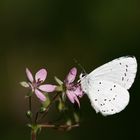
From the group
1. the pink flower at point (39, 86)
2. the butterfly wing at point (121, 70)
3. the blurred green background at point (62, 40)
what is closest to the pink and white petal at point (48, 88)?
the pink flower at point (39, 86)

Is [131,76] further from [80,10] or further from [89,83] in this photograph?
[80,10]

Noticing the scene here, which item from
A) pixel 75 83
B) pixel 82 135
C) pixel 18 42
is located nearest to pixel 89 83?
pixel 75 83

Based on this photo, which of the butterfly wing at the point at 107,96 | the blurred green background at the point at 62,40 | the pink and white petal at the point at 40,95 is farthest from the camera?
the blurred green background at the point at 62,40

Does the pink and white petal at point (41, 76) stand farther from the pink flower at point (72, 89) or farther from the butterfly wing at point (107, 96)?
the butterfly wing at point (107, 96)

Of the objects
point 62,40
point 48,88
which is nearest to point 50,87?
point 48,88

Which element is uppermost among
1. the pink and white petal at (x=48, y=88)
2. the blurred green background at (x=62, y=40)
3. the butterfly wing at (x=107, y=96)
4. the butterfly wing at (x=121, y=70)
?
the blurred green background at (x=62, y=40)

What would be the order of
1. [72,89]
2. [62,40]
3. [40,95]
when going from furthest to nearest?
1. [62,40]
2. [72,89]
3. [40,95]

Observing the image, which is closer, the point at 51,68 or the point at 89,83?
the point at 89,83

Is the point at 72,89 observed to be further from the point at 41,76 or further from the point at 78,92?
the point at 41,76
